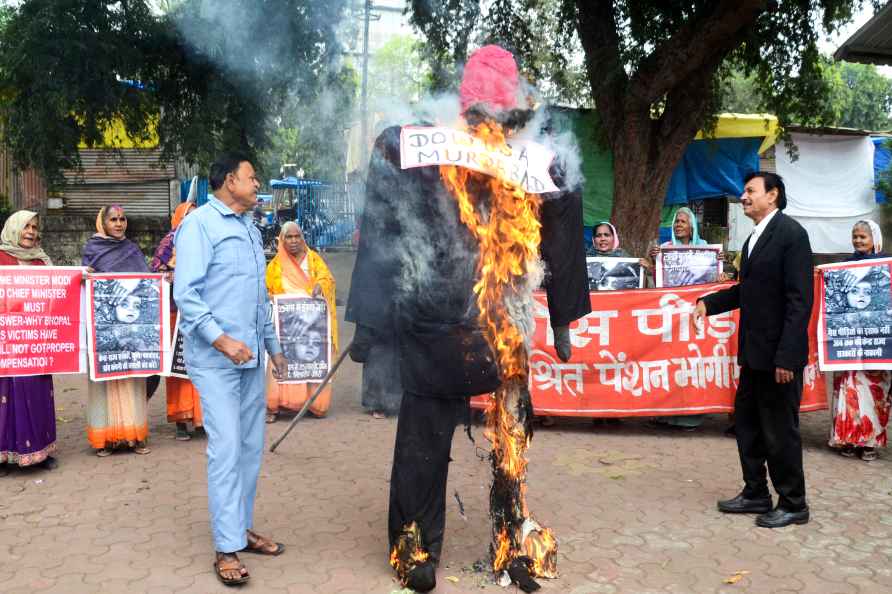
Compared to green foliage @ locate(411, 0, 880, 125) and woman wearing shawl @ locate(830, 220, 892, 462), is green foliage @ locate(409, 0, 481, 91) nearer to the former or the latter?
green foliage @ locate(411, 0, 880, 125)

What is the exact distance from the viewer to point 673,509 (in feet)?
16.0

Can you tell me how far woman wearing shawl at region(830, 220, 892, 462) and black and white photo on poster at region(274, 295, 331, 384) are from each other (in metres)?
4.25

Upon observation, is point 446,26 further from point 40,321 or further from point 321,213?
point 321,213

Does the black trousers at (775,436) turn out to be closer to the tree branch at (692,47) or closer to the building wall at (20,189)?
the tree branch at (692,47)

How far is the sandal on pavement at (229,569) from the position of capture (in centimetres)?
373

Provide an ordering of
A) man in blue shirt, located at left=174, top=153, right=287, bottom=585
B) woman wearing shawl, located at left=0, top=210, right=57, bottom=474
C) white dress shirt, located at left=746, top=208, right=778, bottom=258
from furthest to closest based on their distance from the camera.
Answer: woman wearing shawl, located at left=0, top=210, right=57, bottom=474, white dress shirt, located at left=746, top=208, right=778, bottom=258, man in blue shirt, located at left=174, top=153, right=287, bottom=585

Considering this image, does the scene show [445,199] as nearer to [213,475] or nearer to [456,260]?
[456,260]

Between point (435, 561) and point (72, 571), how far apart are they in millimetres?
1771

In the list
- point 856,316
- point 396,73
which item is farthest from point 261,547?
point 396,73

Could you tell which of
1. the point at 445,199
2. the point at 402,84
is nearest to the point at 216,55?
the point at 402,84

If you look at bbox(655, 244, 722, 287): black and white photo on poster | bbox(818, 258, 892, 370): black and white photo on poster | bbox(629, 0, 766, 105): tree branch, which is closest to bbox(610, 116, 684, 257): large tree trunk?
bbox(629, 0, 766, 105): tree branch

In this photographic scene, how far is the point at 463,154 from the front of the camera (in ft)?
11.6

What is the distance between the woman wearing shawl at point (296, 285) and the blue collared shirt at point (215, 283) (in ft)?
11.0

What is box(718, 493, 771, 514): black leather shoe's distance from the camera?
475cm
